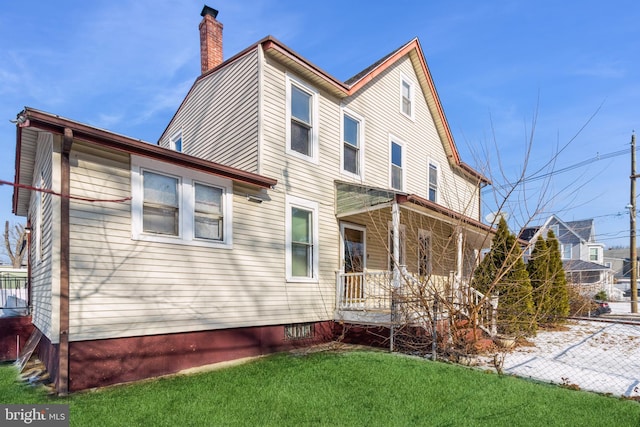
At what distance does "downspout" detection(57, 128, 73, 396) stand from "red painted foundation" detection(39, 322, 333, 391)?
0.31 feet

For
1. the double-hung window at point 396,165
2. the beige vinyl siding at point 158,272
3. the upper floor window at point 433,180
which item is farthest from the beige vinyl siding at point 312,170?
the upper floor window at point 433,180

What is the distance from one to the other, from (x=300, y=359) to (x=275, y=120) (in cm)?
504

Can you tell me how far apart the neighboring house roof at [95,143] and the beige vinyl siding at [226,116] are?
3.69ft

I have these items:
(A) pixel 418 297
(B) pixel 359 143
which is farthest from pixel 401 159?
(A) pixel 418 297

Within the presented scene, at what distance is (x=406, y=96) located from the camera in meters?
13.2

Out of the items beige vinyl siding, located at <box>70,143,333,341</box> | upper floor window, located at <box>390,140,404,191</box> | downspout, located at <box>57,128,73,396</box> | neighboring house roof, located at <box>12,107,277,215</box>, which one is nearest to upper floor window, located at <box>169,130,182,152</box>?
neighboring house roof, located at <box>12,107,277,215</box>

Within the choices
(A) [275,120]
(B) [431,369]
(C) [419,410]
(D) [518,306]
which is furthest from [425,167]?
(C) [419,410]

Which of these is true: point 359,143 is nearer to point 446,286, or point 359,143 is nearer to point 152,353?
point 446,286

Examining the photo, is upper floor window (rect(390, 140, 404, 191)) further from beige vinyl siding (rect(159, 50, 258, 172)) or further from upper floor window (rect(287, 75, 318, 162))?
beige vinyl siding (rect(159, 50, 258, 172))

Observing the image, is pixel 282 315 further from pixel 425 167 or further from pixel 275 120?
pixel 425 167

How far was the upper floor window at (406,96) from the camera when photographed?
1288 cm

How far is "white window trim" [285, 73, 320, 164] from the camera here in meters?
8.91

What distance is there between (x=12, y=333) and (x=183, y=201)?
594 centimetres

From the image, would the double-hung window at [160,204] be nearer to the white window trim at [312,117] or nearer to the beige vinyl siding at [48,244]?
the beige vinyl siding at [48,244]
